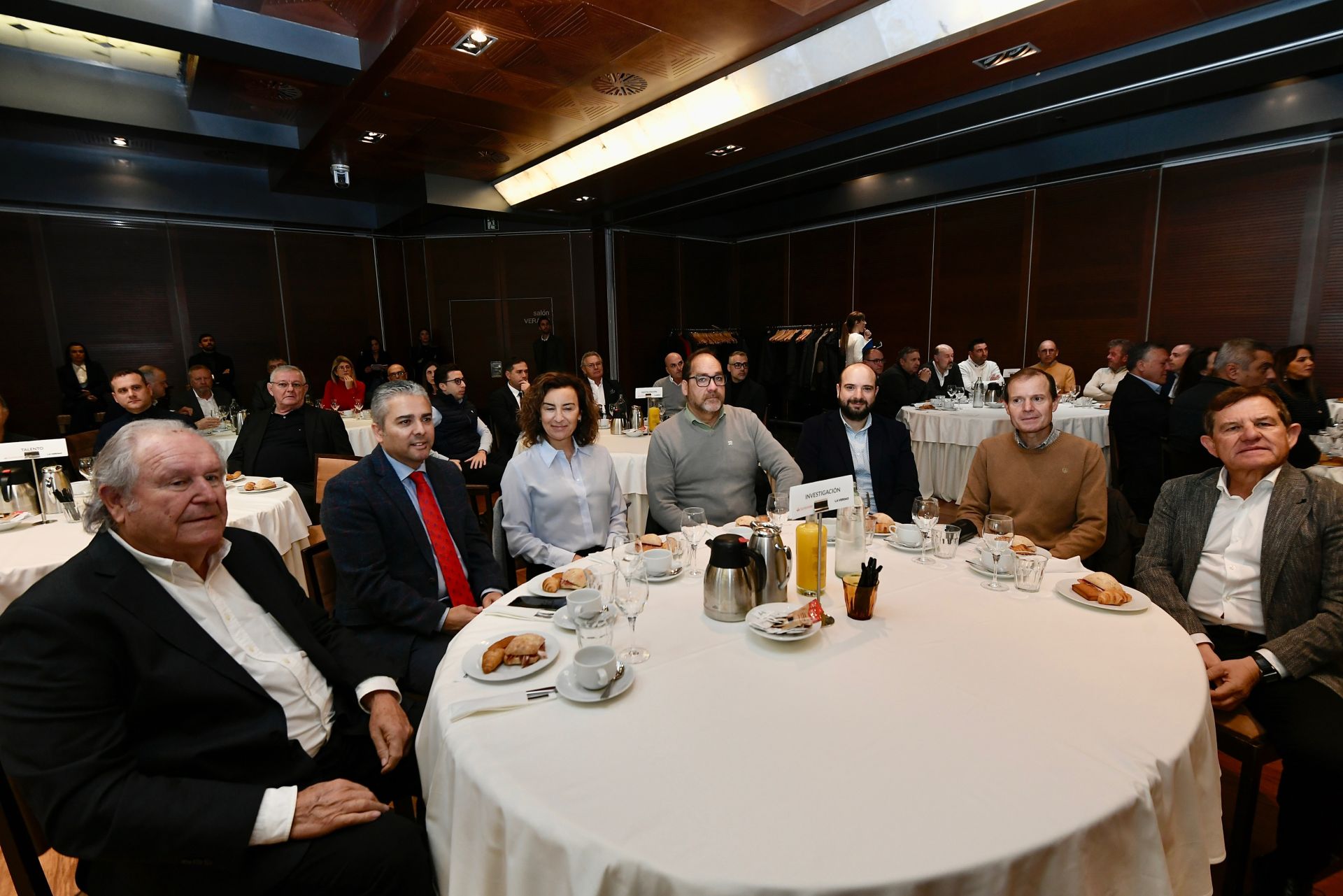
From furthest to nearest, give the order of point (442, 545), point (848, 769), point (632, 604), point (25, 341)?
1. point (25, 341)
2. point (442, 545)
3. point (632, 604)
4. point (848, 769)

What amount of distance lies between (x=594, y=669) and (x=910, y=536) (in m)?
1.36

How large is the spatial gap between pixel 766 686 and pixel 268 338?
33.8ft

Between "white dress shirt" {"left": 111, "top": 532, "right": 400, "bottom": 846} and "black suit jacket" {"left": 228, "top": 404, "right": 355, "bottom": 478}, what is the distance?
310 cm

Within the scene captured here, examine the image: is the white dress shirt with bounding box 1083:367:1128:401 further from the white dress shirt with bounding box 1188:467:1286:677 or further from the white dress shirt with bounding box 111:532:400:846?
the white dress shirt with bounding box 111:532:400:846

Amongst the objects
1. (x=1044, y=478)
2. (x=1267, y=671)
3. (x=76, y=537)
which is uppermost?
(x=1044, y=478)

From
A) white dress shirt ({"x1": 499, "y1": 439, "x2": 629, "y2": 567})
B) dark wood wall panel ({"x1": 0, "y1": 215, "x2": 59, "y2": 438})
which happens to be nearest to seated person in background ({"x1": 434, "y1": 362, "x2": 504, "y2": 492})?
white dress shirt ({"x1": 499, "y1": 439, "x2": 629, "y2": 567})

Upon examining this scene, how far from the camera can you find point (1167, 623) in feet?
5.35

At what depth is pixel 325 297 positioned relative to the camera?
9844mm

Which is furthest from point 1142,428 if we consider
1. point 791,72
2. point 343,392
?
point 343,392

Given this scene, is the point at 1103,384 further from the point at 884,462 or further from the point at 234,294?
the point at 234,294

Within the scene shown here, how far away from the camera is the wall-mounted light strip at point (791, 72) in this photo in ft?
14.1

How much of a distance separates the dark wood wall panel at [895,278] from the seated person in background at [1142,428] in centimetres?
498

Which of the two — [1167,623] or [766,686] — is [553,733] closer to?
[766,686]

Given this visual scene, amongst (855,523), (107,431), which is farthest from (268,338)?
(855,523)
